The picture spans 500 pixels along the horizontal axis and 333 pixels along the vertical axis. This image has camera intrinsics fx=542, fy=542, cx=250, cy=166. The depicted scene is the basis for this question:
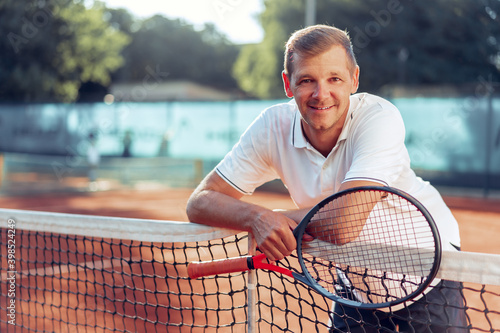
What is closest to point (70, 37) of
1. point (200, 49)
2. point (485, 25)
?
point (485, 25)

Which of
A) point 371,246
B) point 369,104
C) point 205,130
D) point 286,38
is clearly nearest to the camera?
point 371,246

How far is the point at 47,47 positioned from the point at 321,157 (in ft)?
71.0

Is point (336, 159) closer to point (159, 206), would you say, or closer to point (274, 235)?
point (274, 235)

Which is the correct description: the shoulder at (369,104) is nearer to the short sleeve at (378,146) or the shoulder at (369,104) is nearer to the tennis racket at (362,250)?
the short sleeve at (378,146)

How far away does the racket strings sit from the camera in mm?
1578

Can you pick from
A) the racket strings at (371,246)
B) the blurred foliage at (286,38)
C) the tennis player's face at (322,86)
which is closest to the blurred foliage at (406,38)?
the blurred foliage at (286,38)

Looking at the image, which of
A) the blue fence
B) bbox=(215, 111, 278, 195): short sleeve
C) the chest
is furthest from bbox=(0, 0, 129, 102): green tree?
the chest

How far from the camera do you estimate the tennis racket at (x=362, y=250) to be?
1.57 m

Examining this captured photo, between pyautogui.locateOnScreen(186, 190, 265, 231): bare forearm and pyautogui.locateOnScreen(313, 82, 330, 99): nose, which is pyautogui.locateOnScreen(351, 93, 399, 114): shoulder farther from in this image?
pyautogui.locateOnScreen(186, 190, 265, 231): bare forearm

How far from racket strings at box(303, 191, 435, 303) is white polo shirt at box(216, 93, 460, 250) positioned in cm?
10

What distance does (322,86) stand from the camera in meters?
1.77

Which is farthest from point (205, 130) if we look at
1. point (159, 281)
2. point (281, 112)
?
point (281, 112)

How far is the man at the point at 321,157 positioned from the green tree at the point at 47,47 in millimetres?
19484

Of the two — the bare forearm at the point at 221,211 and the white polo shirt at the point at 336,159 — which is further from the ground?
the white polo shirt at the point at 336,159
